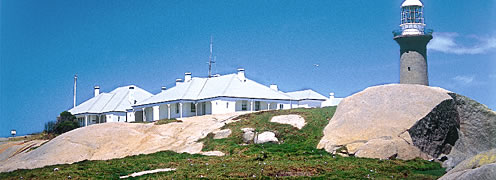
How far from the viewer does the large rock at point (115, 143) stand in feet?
116

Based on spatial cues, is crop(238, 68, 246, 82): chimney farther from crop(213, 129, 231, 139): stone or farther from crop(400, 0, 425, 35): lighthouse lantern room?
crop(213, 129, 231, 139): stone

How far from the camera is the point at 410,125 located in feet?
97.0

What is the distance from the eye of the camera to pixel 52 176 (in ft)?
83.8

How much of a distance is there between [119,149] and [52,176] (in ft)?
38.0

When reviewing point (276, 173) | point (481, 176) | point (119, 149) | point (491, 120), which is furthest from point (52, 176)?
point (491, 120)

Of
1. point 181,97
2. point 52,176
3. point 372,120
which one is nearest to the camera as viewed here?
point 52,176

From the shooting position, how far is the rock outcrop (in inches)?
1136

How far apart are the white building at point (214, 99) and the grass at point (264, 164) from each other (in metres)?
20.2

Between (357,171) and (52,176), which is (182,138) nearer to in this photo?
(52,176)

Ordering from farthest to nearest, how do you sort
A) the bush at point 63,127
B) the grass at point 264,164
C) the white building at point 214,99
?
the white building at point 214,99
the bush at point 63,127
the grass at point 264,164

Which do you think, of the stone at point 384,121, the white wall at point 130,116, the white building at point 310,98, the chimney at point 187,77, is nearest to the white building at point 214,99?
the chimney at point 187,77

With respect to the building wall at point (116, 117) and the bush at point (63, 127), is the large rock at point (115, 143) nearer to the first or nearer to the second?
the bush at point (63, 127)

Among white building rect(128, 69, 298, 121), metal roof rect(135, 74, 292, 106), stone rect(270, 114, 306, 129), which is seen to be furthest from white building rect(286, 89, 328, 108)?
stone rect(270, 114, 306, 129)

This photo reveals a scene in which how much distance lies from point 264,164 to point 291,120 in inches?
492
